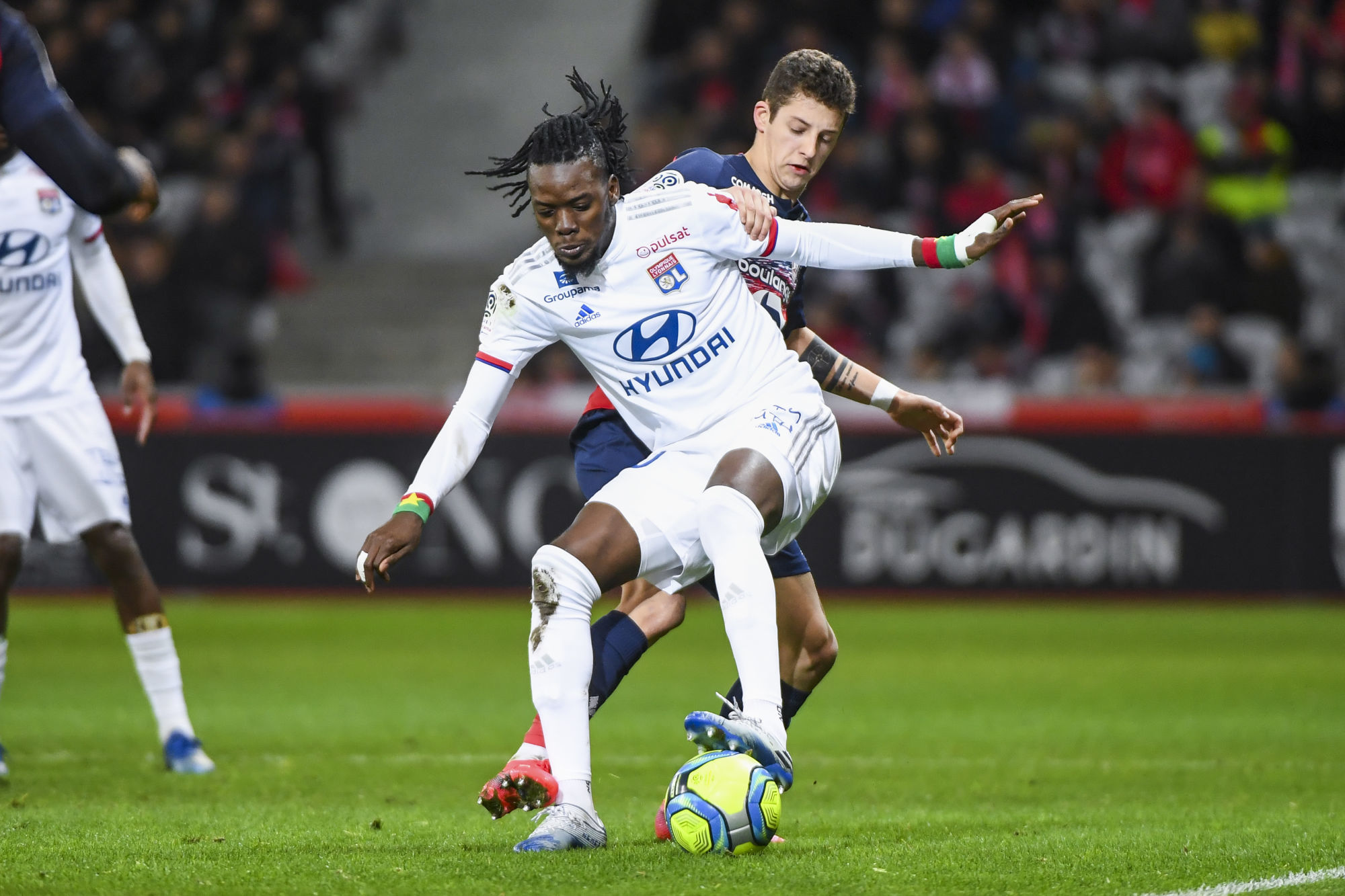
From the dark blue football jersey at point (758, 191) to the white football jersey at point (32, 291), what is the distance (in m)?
2.66

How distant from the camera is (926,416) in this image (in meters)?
5.58

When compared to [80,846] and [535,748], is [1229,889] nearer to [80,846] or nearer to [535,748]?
[535,748]

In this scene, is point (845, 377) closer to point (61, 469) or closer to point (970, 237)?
point (970, 237)

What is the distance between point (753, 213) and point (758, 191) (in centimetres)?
34

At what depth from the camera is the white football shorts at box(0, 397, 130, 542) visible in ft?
21.7

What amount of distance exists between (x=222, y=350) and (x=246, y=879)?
12264 millimetres

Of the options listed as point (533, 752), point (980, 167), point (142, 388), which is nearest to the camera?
point (533, 752)

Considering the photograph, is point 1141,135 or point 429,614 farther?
point 1141,135

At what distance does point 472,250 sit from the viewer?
770 inches

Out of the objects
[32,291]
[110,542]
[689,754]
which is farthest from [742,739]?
[32,291]

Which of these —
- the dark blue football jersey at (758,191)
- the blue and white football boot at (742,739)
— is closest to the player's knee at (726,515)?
the blue and white football boot at (742,739)

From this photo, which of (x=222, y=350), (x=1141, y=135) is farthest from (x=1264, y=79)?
(x=222, y=350)

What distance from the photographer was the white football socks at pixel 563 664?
467cm

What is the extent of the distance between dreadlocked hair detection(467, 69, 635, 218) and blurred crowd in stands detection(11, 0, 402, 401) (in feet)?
36.3
